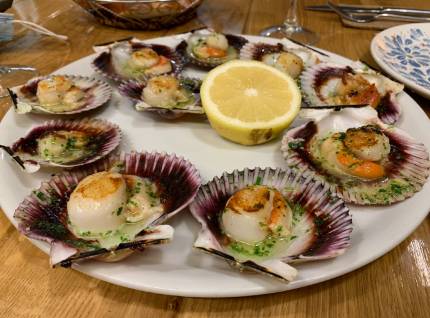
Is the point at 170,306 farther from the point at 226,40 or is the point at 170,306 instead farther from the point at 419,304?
the point at 226,40

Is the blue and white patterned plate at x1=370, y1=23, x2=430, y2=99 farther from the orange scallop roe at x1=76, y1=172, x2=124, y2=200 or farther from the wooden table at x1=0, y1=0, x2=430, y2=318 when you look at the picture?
the orange scallop roe at x1=76, y1=172, x2=124, y2=200

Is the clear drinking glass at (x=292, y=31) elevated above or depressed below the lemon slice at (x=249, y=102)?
below

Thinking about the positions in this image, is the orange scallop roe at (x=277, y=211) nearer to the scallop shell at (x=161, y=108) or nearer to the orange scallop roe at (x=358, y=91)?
the scallop shell at (x=161, y=108)

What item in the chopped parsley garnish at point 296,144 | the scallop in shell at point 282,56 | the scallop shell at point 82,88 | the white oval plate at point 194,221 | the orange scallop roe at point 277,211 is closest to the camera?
the white oval plate at point 194,221

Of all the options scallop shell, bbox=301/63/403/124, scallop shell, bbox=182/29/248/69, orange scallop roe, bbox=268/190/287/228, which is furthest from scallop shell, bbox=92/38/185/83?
orange scallop roe, bbox=268/190/287/228

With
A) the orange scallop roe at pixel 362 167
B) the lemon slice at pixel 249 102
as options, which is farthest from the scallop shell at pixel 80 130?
the orange scallop roe at pixel 362 167


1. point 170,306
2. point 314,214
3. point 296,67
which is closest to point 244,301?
point 170,306
